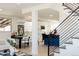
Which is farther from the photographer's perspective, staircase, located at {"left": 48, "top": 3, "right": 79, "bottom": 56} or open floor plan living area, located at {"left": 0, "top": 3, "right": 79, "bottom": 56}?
open floor plan living area, located at {"left": 0, "top": 3, "right": 79, "bottom": 56}

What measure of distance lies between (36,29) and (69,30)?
1.92 m

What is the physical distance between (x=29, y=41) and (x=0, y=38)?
6.29ft

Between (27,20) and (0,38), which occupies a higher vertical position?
(27,20)

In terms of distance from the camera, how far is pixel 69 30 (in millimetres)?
4941

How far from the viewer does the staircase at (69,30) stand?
13.2 feet

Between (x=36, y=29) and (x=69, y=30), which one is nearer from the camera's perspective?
A: (x=69, y=30)

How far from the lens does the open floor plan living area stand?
168 inches

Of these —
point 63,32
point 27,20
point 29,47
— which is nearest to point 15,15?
point 27,20

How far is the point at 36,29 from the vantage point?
21.2ft

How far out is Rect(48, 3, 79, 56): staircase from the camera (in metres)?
4.02

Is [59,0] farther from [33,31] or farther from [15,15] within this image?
[15,15]

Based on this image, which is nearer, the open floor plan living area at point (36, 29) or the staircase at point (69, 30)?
the staircase at point (69, 30)

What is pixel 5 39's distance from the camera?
4887 millimetres

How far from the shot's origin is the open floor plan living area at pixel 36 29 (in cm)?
427
